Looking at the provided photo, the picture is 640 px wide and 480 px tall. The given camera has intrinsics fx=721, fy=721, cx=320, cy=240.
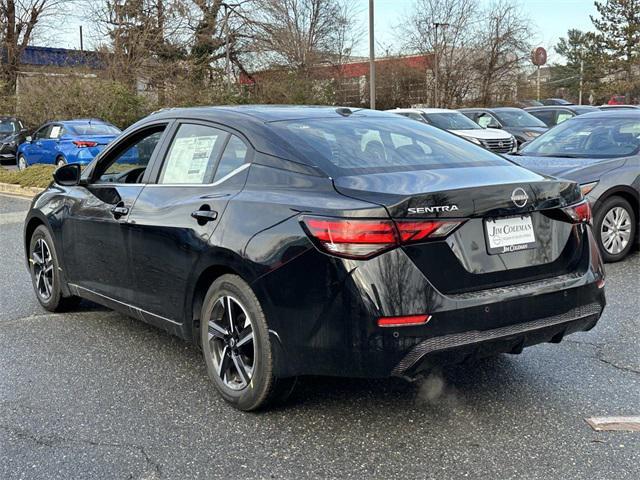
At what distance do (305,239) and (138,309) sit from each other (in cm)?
170

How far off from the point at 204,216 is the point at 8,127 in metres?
24.0

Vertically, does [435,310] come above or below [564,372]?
above

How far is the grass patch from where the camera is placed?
Answer: 15055mm

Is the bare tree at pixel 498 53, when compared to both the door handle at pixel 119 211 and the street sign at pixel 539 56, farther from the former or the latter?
the door handle at pixel 119 211

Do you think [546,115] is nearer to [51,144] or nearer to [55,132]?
[55,132]

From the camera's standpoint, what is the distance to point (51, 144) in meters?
17.9

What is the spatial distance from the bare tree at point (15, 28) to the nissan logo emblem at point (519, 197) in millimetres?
34784

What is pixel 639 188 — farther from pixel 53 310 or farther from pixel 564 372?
pixel 53 310

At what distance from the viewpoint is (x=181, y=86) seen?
2870 centimetres

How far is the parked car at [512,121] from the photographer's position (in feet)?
64.4

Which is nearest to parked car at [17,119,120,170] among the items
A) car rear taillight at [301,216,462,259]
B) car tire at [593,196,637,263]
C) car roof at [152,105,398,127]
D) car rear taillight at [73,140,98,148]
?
car rear taillight at [73,140,98,148]

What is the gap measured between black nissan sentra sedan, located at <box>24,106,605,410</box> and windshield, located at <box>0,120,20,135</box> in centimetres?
2265

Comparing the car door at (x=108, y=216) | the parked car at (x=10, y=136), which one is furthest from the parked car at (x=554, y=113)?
Answer: the car door at (x=108, y=216)

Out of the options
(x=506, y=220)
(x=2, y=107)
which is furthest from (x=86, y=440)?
(x=2, y=107)
